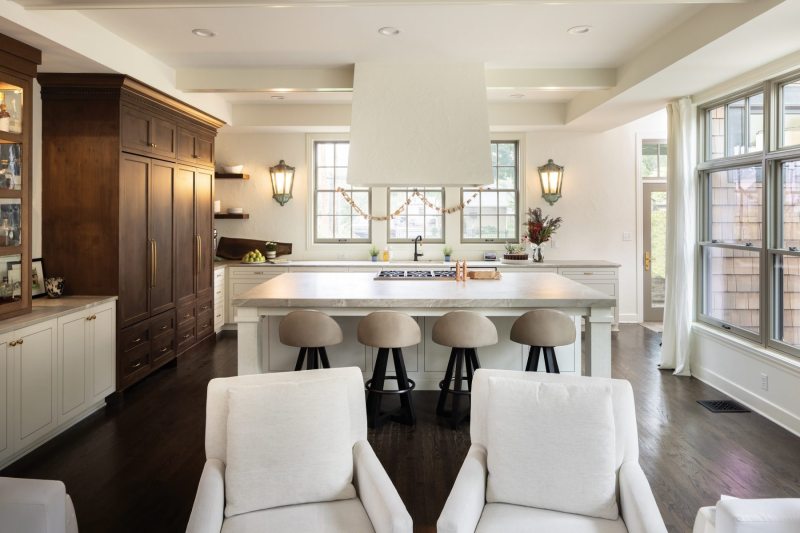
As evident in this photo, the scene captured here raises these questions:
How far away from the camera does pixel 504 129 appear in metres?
7.36

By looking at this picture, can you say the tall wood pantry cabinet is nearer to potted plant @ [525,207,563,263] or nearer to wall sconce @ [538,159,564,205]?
potted plant @ [525,207,563,263]

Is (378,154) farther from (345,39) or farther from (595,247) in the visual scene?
(595,247)

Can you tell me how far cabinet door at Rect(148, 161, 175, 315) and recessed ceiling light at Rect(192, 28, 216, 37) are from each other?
49.6 inches

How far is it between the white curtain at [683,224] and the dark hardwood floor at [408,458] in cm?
69

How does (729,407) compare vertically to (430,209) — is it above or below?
below

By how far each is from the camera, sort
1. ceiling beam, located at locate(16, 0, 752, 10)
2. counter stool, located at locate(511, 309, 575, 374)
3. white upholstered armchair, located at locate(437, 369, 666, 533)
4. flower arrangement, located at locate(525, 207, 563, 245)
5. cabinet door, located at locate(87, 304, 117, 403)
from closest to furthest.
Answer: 1. white upholstered armchair, located at locate(437, 369, 666, 533)
2. ceiling beam, located at locate(16, 0, 752, 10)
3. counter stool, located at locate(511, 309, 575, 374)
4. cabinet door, located at locate(87, 304, 117, 403)
5. flower arrangement, located at locate(525, 207, 563, 245)

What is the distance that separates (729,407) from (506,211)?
4.08 metres

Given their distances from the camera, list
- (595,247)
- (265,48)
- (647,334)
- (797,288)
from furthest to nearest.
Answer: (595,247), (647,334), (265,48), (797,288)

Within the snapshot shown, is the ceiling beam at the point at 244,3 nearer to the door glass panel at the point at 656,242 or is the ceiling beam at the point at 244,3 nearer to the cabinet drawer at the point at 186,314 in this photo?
the cabinet drawer at the point at 186,314

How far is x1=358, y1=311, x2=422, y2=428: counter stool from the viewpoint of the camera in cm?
364

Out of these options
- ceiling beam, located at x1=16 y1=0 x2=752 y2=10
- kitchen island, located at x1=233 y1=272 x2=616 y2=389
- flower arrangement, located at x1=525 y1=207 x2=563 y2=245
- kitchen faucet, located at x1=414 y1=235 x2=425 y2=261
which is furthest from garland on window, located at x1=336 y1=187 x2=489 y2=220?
ceiling beam, located at x1=16 y1=0 x2=752 y2=10

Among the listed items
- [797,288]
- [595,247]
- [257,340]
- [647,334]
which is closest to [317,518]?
[257,340]

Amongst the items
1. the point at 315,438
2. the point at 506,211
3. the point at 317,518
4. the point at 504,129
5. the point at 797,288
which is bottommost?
the point at 317,518

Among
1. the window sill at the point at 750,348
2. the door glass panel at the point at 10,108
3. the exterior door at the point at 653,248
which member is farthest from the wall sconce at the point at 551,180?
the door glass panel at the point at 10,108
